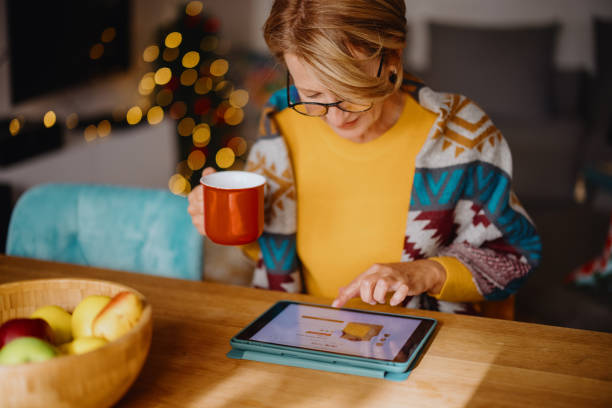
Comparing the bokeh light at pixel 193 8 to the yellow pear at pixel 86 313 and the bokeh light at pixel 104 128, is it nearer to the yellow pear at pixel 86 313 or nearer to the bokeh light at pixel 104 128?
the bokeh light at pixel 104 128

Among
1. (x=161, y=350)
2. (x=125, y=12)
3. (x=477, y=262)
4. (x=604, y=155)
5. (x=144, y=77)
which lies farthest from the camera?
(x=604, y=155)

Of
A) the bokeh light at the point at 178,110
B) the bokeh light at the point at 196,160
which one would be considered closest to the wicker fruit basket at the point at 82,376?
the bokeh light at the point at 178,110

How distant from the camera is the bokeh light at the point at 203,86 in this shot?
3775 mm

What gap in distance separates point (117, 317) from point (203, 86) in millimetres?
3280

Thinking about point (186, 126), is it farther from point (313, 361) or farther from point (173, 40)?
point (313, 361)

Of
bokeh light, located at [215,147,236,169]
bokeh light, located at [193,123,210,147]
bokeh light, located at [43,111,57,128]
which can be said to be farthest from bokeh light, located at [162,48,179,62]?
bokeh light, located at [43,111,57,128]

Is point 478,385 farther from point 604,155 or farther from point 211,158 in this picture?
point 604,155

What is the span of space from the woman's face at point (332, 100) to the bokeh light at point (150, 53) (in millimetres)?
2685

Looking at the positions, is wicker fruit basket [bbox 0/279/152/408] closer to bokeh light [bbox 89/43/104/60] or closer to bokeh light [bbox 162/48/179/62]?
bokeh light [bbox 89/43/104/60]

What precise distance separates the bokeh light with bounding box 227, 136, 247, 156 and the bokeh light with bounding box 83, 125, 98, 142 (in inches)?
46.6

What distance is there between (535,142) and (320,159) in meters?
2.80

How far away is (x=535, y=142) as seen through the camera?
376cm

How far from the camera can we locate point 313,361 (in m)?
0.84

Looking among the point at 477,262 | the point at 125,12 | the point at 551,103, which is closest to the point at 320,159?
the point at 477,262
